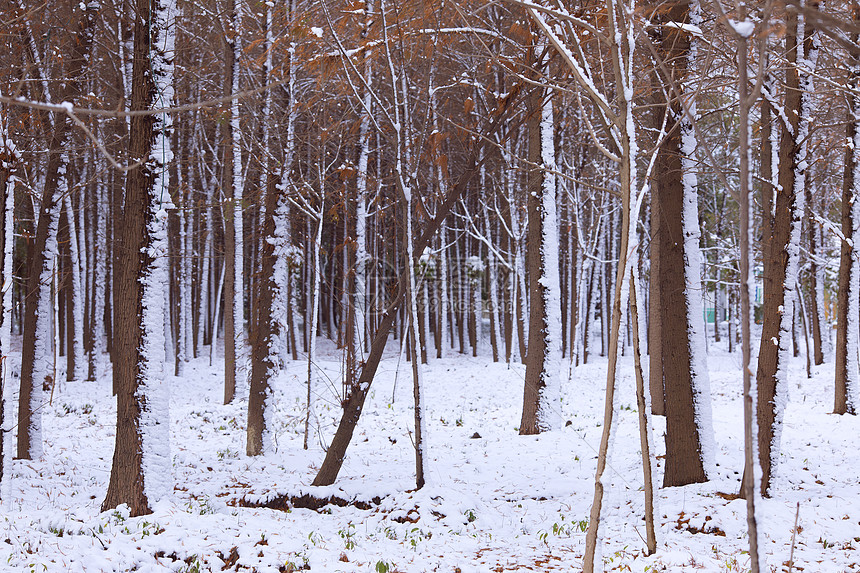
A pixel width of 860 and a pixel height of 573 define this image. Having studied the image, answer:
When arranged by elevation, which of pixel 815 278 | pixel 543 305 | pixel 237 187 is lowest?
pixel 543 305

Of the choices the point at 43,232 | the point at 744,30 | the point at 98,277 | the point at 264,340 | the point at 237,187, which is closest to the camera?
the point at 744,30

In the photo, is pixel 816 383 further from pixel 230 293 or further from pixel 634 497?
pixel 230 293

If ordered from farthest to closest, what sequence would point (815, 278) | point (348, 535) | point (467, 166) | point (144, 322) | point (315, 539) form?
point (815, 278) < point (467, 166) < point (144, 322) < point (348, 535) < point (315, 539)

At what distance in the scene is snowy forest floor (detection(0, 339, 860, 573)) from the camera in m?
4.77

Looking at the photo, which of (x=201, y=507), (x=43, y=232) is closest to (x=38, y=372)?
(x=43, y=232)

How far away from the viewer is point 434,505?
6.44 m

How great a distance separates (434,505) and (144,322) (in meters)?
3.52

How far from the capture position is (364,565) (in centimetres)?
478

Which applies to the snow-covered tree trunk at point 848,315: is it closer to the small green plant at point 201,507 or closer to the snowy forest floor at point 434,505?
the snowy forest floor at point 434,505

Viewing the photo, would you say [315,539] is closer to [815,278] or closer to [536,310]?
[536,310]

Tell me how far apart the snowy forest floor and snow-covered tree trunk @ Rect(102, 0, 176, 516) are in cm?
34

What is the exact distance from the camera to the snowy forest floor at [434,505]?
15.7 feet

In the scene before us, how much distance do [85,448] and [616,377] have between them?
9532mm

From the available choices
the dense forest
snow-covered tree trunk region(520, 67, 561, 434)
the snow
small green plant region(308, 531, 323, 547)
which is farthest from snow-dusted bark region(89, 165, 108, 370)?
the snow
